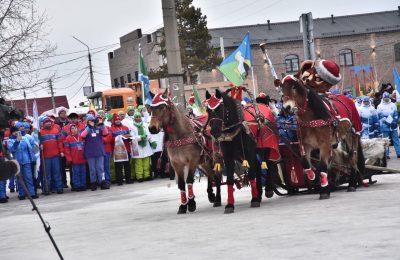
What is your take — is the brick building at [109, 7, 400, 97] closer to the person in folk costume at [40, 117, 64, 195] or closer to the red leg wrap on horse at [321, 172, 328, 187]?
the person in folk costume at [40, 117, 64, 195]

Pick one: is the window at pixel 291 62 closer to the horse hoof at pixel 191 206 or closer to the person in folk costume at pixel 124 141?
the person in folk costume at pixel 124 141

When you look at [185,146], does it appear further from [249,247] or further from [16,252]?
[249,247]

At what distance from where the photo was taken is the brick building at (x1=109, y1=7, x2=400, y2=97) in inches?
3263

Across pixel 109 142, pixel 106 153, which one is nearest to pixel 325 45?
pixel 109 142

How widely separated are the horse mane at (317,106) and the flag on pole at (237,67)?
2.40 meters

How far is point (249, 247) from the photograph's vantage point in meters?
9.15

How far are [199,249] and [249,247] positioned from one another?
0.64 metres

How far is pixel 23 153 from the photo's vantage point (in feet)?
71.9

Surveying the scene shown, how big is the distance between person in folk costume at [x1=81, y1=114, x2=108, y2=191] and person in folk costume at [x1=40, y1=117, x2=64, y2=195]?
82 centimetres

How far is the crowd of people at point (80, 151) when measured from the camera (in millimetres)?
22141

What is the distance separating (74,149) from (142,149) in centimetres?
232

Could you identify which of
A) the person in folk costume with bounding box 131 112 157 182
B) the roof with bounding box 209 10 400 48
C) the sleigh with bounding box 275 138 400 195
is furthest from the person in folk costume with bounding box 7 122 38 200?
the roof with bounding box 209 10 400 48

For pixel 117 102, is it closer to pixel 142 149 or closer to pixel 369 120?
pixel 142 149

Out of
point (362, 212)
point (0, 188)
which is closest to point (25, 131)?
point (0, 188)
